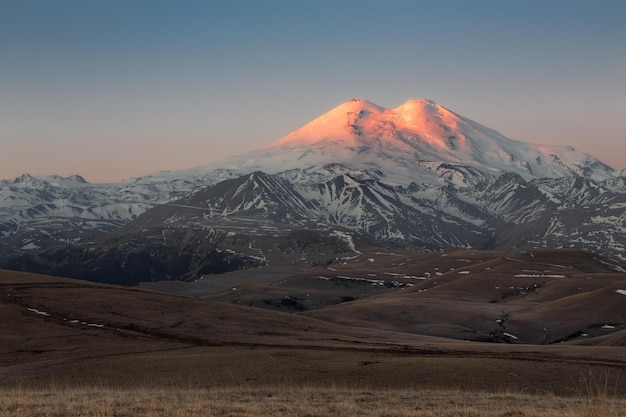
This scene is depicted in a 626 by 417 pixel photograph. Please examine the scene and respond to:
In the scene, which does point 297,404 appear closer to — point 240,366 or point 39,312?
point 240,366

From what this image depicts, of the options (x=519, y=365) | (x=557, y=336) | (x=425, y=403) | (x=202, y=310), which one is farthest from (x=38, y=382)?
(x=557, y=336)

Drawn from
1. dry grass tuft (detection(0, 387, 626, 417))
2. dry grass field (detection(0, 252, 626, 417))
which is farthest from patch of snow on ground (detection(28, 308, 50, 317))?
dry grass tuft (detection(0, 387, 626, 417))

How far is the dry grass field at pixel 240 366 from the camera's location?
26.5m

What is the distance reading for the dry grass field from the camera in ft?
86.8

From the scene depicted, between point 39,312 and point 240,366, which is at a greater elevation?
point 39,312

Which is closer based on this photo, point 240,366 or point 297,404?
point 297,404

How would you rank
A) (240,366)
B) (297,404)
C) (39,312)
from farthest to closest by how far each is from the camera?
(39,312), (240,366), (297,404)

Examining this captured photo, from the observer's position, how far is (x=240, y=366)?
1847 inches

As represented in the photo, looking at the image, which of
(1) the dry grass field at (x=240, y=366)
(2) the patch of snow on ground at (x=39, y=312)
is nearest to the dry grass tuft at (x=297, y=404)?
(1) the dry grass field at (x=240, y=366)

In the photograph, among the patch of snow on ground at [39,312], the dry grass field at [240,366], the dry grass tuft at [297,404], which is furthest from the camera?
the patch of snow on ground at [39,312]

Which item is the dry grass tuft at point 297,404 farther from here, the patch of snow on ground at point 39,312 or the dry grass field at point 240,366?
the patch of snow on ground at point 39,312

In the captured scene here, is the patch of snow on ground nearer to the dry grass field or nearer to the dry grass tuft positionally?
the dry grass field

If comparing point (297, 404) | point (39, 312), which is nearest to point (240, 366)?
point (297, 404)

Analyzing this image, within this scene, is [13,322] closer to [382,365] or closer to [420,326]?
[382,365]
